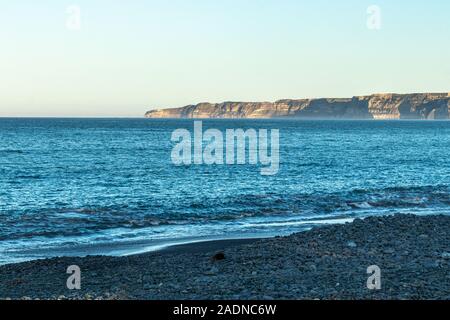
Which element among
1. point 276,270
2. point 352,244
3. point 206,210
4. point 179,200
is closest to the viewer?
point 276,270

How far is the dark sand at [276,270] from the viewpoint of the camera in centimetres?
1227

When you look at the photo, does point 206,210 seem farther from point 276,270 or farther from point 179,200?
point 276,270

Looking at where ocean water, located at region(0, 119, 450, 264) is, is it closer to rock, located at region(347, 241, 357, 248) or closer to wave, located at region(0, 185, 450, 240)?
wave, located at region(0, 185, 450, 240)

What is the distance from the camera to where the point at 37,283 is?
47.8ft

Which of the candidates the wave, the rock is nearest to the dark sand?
the rock

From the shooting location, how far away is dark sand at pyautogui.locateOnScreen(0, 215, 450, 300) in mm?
12266

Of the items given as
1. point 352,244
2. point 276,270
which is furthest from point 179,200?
point 276,270

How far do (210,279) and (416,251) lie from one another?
19.6 ft

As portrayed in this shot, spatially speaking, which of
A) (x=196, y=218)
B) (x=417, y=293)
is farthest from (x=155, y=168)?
(x=417, y=293)

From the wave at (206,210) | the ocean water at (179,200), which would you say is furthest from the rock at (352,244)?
the wave at (206,210)

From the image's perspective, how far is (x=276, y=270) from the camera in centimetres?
1438
